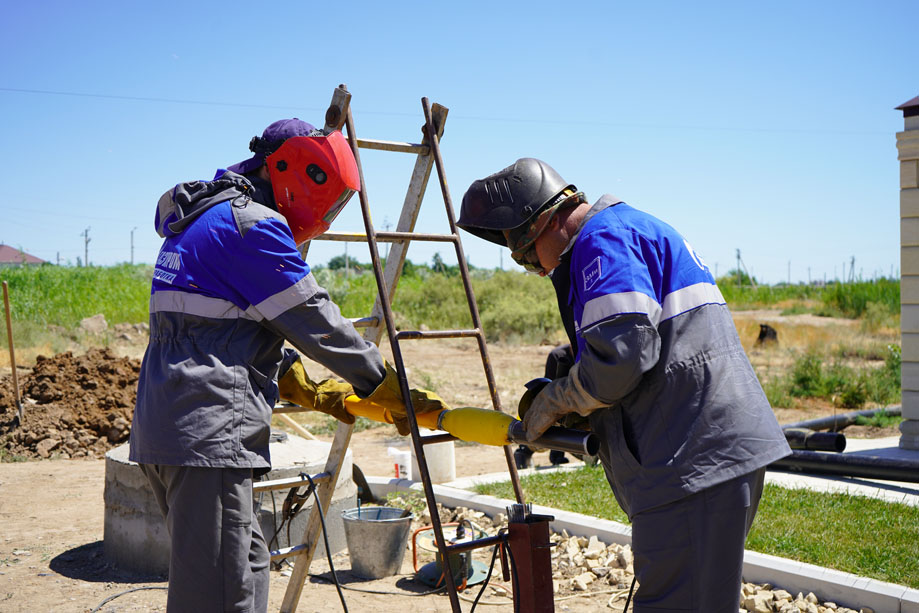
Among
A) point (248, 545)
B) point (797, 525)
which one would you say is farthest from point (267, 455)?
point (797, 525)

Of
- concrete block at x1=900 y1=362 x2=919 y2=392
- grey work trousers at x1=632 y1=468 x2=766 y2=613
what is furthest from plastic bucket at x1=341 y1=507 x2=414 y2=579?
concrete block at x1=900 y1=362 x2=919 y2=392

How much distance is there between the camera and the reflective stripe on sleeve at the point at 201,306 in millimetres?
2719

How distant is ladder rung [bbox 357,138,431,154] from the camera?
3.73m

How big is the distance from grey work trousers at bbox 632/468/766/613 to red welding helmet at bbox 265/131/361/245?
169cm

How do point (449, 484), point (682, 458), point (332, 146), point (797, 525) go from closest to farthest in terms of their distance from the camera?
1. point (682, 458)
2. point (332, 146)
3. point (797, 525)
4. point (449, 484)

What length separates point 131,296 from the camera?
24109mm

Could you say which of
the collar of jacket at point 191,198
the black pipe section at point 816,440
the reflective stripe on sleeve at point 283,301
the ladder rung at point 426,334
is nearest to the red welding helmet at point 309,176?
the collar of jacket at point 191,198

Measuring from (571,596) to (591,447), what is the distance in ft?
8.09

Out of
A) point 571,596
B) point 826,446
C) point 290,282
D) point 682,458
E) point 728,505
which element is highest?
point 290,282

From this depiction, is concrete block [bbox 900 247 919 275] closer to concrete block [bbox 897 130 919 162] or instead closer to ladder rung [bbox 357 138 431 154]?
concrete block [bbox 897 130 919 162]

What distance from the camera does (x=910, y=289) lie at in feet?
27.3

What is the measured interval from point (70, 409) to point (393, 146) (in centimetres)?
834

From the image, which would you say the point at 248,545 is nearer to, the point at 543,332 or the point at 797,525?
the point at 797,525

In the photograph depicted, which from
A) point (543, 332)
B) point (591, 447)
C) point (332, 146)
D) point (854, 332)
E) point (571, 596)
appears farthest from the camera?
point (543, 332)
